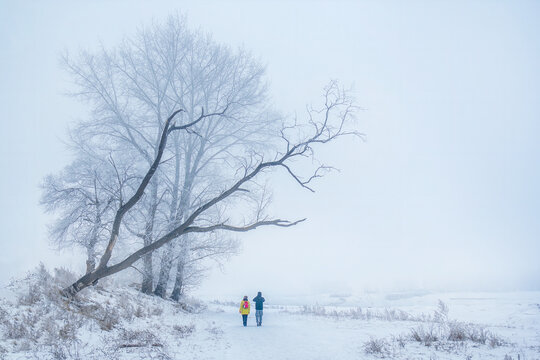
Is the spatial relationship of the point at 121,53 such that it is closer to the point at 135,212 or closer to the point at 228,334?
the point at 135,212

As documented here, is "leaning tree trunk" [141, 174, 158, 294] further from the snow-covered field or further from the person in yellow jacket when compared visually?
the person in yellow jacket

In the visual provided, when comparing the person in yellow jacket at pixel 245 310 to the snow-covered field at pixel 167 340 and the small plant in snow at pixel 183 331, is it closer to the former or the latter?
the snow-covered field at pixel 167 340

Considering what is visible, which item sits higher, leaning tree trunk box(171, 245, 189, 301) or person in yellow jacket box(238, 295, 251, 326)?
leaning tree trunk box(171, 245, 189, 301)

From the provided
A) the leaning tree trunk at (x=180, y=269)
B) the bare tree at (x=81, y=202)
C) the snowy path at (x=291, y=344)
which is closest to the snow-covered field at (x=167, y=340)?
the snowy path at (x=291, y=344)

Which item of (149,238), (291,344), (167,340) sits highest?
(149,238)

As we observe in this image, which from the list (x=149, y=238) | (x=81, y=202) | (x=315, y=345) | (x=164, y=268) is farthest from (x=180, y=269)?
(x=315, y=345)

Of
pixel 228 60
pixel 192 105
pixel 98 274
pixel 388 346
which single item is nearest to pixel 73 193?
pixel 98 274

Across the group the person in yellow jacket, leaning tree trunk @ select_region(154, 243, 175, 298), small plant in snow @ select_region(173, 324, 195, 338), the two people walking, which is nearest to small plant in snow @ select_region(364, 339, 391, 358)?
small plant in snow @ select_region(173, 324, 195, 338)

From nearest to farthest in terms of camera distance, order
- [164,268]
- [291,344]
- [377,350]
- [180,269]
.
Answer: [377,350] < [291,344] < [164,268] < [180,269]

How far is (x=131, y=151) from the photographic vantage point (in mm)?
14359

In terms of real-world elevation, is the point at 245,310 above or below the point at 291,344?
above

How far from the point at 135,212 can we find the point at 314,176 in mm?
7241

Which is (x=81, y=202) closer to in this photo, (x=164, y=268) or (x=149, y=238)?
(x=149, y=238)

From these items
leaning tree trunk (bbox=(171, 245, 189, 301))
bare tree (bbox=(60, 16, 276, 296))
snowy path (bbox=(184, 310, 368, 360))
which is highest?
bare tree (bbox=(60, 16, 276, 296))
